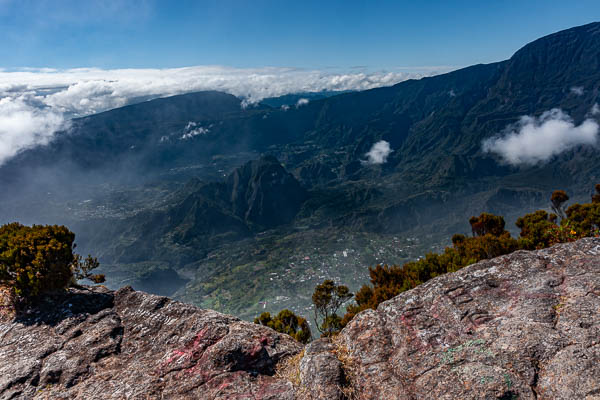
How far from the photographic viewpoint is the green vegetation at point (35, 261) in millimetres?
18422

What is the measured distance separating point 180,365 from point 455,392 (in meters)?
11.4

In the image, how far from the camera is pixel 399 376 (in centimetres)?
1199

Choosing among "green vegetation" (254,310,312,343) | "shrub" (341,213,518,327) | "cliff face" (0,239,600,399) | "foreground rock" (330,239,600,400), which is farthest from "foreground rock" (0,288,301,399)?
"green vegetation" (254,310,312,343)

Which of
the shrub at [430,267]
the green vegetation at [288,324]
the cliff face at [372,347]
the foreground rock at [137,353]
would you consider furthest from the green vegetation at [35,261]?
the shrub at [430,267]

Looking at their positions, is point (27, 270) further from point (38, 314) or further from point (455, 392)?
point (455, 392)

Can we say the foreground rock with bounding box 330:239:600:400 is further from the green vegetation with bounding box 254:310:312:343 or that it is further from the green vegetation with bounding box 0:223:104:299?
the green vegetation with bounding box 254:310:312:343

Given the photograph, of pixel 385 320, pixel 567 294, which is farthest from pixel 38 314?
pixel 567 294

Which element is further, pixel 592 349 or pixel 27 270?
pixel 27 270

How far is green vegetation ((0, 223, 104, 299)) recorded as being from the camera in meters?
18.4

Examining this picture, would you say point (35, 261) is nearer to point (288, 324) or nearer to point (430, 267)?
point (430, 267)

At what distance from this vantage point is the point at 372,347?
13773mm

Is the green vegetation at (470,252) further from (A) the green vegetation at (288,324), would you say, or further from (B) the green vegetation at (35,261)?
(B) the green vegetation at (35,261)

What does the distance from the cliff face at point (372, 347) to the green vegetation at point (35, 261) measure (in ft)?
5.18

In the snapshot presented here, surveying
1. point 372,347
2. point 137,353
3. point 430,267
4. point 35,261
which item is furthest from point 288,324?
point 372,347
